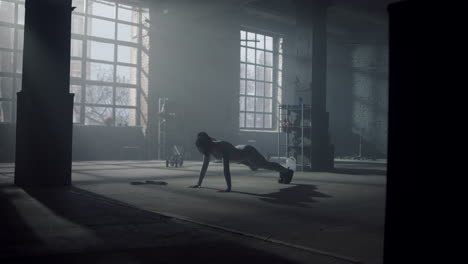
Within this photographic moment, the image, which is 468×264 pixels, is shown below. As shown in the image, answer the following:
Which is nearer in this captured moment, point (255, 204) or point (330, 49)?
point (255, 204)

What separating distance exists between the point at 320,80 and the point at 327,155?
2146 mm

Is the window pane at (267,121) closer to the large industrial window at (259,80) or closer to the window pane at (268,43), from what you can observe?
the large industrial window at (259,80)

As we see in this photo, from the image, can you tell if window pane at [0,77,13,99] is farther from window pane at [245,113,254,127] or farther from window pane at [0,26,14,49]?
window pane at [245,113,254,127]

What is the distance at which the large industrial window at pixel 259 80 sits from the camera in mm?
18828

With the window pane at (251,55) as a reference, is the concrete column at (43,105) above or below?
below

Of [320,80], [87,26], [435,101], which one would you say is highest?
[87,26]

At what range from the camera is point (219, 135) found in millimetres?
17250

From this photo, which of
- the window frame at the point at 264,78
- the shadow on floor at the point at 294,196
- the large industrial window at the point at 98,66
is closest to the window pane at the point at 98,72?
the large industrial window at the point at 98,66

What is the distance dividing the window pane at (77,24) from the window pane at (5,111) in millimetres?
3379

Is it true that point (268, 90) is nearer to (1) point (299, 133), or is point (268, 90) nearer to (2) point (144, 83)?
(2) point (144, 83)

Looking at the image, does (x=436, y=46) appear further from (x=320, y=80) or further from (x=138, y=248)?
(x=320, y=80)

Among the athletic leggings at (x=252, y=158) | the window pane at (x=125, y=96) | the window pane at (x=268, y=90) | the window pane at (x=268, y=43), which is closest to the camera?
the athletic leggings at (x=252, y=158)

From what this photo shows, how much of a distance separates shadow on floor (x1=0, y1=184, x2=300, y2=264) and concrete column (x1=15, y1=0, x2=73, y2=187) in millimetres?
1912

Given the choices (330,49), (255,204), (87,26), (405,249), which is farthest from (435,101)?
(330,49)
